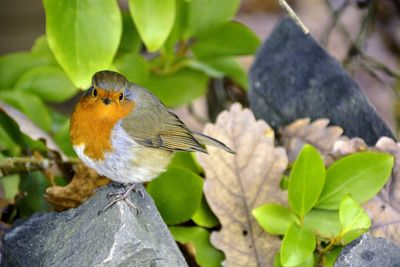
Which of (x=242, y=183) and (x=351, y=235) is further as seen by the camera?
(x=242, y=183)

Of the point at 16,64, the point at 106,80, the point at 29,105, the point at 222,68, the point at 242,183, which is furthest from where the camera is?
the point at 222,68

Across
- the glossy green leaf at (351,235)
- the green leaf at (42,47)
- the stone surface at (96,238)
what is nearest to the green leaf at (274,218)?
the glossy green leaf at (351,235)

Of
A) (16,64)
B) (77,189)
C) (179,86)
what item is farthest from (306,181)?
(16,64)

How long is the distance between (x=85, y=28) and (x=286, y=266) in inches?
36.7

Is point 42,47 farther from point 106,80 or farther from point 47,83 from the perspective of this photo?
point 106,80

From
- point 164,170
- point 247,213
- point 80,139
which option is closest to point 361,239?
point 247,213

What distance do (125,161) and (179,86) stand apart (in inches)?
35.3

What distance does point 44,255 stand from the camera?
8.38 ft

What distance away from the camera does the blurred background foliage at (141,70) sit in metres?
2.76

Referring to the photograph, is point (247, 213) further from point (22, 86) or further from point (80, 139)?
point (22, 86)

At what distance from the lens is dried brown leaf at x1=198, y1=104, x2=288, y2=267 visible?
2672 millimetres

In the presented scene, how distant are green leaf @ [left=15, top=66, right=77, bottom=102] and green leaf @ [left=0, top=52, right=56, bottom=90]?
76mm

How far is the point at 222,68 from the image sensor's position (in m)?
3.60

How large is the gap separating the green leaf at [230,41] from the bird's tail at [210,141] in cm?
67
